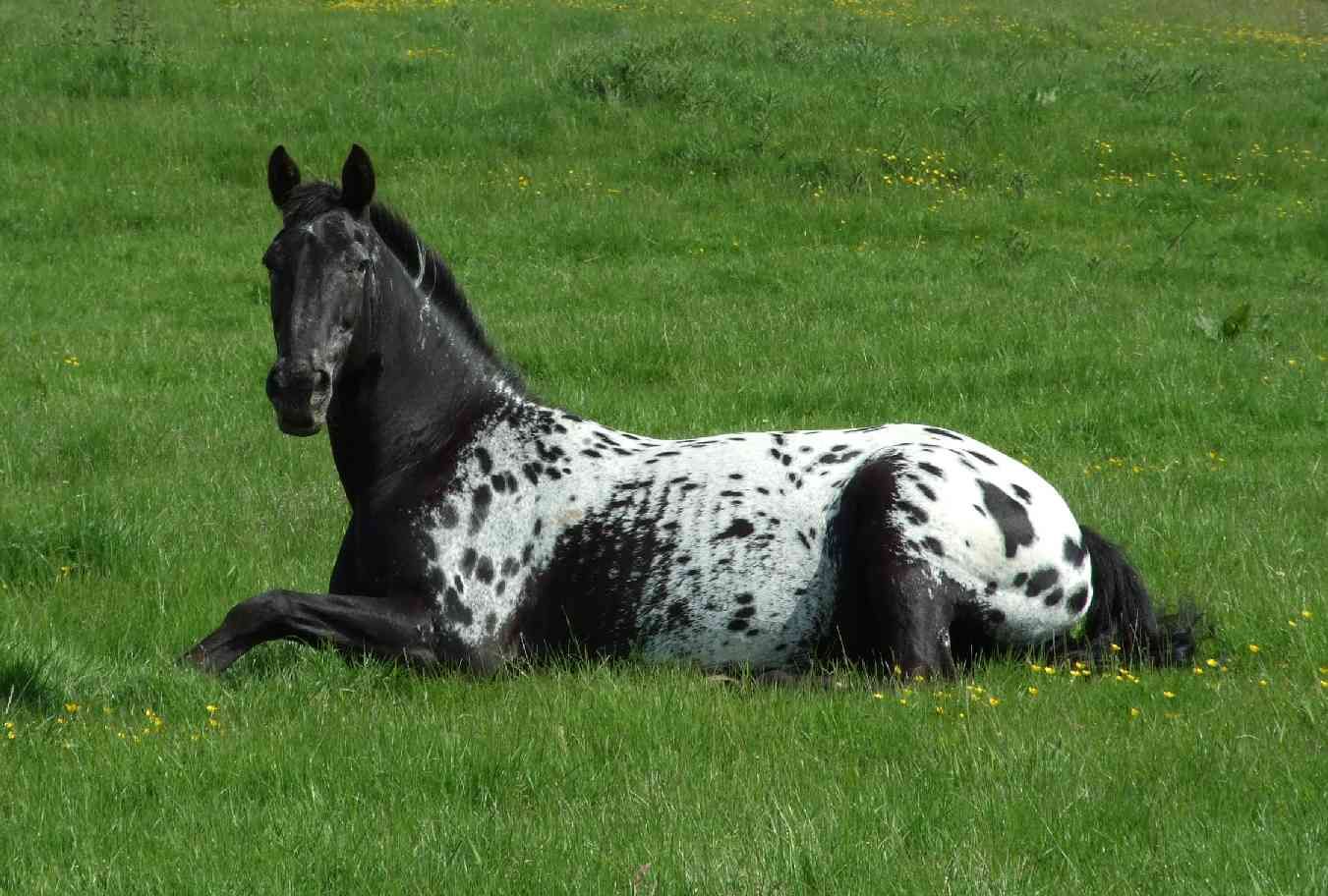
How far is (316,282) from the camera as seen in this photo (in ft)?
21.0

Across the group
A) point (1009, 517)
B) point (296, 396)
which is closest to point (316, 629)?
point (296, 396)

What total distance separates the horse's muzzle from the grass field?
1.02 metres

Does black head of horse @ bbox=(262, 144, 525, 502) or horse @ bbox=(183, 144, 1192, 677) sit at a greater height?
black head of horse @ bbox=(262, 144, 525, 502)

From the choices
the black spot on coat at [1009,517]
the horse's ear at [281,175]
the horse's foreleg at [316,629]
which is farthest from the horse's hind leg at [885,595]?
the horse's ear at [281,175]

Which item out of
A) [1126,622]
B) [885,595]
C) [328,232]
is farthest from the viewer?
[1126,622]

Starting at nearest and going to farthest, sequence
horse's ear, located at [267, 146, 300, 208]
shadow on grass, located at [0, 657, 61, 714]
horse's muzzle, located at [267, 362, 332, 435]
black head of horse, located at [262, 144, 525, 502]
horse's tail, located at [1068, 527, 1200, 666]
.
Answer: shadow on grass, located at [0, 657, 61, 714] → horse's muzzle, located at [267, 362, 332, 435] → black head of horse, located at [262, 144, 525, 502] → horse's tail, located at [1068, 527, 1200, 666] → horse's ear, located at [267, 146, 300, 208]

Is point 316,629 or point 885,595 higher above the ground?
point 885,595

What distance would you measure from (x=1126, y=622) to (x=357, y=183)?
3907 mm

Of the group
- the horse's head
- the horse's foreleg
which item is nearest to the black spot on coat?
the horse's foreleg

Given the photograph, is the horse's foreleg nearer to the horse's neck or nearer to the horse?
the horse

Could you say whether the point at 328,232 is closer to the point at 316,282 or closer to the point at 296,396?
the point at 316,282

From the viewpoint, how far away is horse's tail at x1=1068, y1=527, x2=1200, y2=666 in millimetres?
6574

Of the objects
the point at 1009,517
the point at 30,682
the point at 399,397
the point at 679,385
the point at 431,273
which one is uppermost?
the point at 431,273

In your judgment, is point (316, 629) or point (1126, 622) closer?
point (316, 629)
